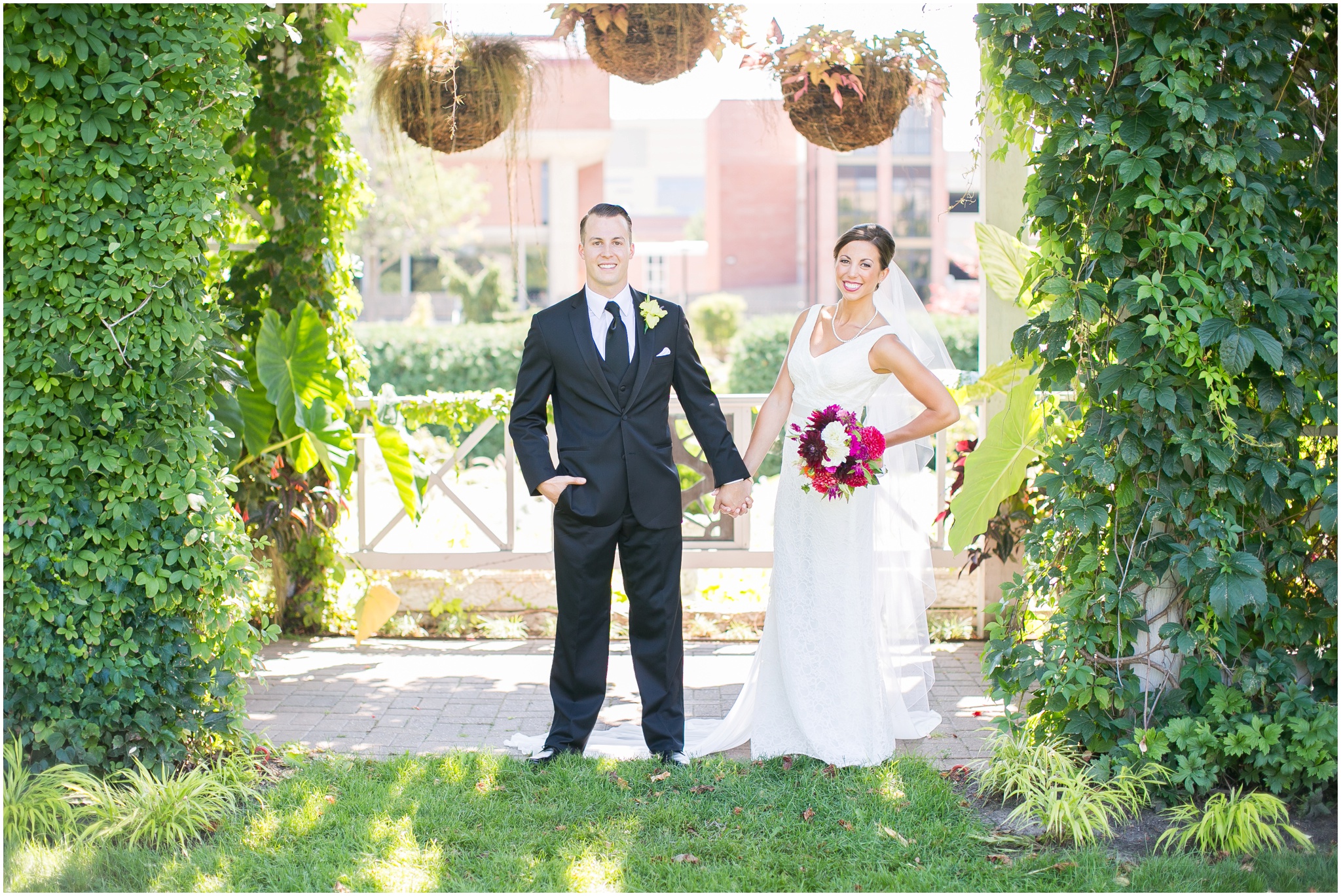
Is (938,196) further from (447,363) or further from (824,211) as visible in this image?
(447,363)

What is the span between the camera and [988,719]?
4.30 metres

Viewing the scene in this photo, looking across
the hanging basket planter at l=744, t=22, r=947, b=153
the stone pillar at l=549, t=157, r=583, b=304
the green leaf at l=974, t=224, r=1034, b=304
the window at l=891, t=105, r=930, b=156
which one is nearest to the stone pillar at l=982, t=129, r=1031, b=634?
the green leaf at l=974, t=224, r=1034, b=304

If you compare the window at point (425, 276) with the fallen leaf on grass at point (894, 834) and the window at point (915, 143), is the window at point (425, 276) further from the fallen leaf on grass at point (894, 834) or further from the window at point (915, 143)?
the fallen leaf on grass at point (894, 834)

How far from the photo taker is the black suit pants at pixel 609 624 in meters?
3.70

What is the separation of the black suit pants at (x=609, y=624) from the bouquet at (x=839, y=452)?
0.54 metres

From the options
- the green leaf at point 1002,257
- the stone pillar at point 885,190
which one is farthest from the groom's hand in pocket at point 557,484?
the stone pillar at point 885,190

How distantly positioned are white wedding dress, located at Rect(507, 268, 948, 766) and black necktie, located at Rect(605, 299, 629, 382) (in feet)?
2.23

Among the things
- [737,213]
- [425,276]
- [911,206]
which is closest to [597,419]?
[425,276]

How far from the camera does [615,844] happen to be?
10.1 ft

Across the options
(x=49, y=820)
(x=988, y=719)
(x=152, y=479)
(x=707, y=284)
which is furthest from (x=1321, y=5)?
(x=707, y=284)

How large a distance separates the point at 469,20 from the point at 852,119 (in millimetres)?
1736

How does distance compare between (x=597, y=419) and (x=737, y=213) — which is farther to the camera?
(x=737, y=213)

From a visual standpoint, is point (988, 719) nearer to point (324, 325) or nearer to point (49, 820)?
point (49, 820)

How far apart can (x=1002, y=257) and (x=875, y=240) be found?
1263 mm
